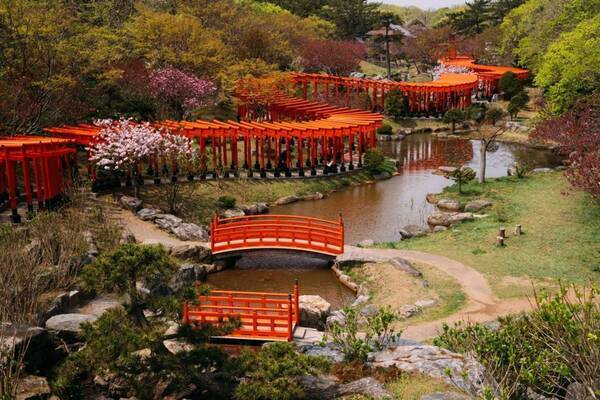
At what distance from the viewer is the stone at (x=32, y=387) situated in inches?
433

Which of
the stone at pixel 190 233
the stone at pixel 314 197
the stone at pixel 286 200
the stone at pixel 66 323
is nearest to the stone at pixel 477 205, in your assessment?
the stone at pixel 314 197

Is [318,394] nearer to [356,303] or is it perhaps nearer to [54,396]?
[54,396]

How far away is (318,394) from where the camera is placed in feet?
36.5

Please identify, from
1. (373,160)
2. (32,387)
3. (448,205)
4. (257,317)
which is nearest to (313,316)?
(257,317)

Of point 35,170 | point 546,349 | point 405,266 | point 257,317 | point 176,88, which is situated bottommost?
point 405,266

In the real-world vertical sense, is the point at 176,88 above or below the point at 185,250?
above

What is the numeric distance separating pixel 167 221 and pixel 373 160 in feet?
49.5

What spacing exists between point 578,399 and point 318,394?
4.47 meters

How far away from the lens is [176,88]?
38.0 meters

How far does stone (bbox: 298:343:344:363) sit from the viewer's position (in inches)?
484

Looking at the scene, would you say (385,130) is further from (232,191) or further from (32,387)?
(32,387)

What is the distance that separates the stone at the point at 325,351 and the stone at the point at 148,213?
13598 millimetres

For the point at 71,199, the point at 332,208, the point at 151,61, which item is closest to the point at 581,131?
the point at 332,208

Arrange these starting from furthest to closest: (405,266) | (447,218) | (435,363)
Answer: (447,218), (405,266), (435,363)
